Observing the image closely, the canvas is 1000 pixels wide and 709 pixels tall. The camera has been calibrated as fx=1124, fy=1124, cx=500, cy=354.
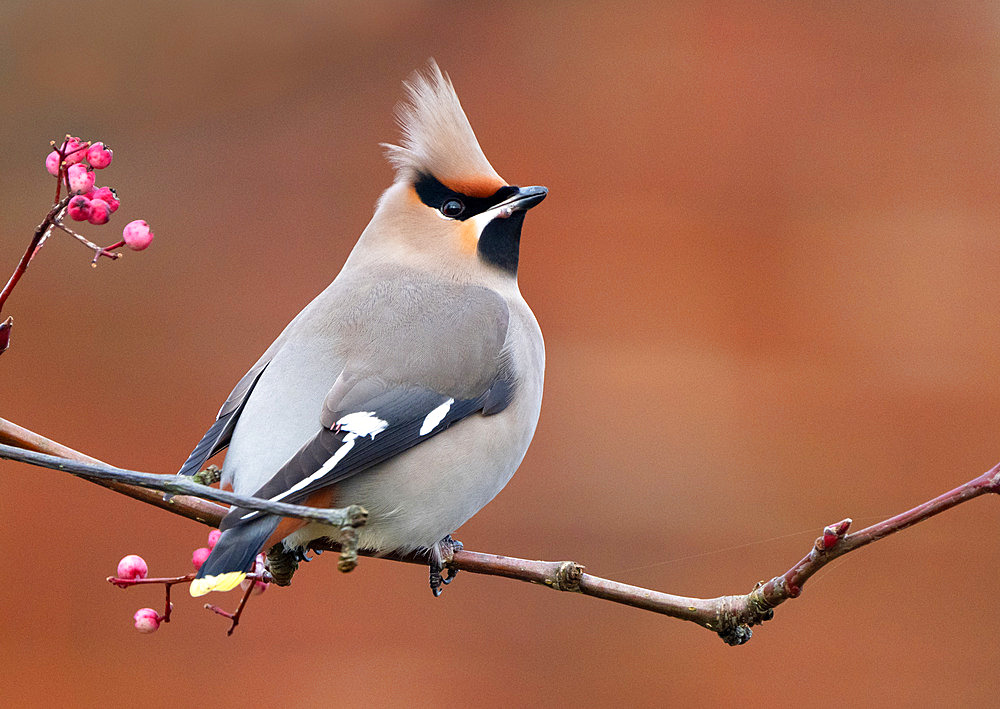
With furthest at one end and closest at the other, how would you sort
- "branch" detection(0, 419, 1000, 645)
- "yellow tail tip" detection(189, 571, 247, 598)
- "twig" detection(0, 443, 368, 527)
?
"yellow tail tip" detection(189, 571, 247, 598)
"branch" detection(0, 419, 1000, 645)
"twig" detection(0, 443, 368, 527)

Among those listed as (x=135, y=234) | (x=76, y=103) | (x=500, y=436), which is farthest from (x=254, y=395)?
(x=76, y=103)

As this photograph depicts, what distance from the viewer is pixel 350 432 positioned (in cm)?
178

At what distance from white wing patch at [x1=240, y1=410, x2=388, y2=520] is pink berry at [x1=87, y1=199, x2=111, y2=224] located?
486 millimetres

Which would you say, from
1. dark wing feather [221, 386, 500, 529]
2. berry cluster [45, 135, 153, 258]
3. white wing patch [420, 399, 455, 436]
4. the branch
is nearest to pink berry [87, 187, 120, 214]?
berry cluster [45, 135, 153, 258]

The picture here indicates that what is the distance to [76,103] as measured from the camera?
4652 mm

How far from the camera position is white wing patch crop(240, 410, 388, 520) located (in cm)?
168

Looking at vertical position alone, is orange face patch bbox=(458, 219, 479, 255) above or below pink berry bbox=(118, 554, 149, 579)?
above

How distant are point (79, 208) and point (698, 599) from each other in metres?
0.97

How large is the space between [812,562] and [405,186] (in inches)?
52.1

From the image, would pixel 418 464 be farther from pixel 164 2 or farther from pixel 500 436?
pixel 164 2

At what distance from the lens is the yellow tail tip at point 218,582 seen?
1.51 meters

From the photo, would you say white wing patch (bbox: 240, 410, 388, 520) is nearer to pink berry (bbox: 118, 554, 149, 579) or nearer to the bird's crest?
pink berry (bbox: 118, 554, 149, 579)

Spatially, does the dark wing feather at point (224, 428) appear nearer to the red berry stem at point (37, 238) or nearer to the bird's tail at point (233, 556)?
the bird's tail at point (233, 556)

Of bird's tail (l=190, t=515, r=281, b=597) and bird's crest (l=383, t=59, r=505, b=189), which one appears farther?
bird's crest (l=383, t=59, r=505, b=189)
